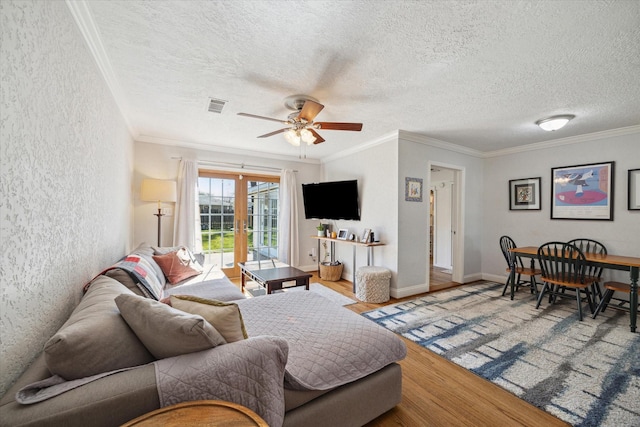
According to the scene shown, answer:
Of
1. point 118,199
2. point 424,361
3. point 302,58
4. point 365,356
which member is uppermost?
point 302,58

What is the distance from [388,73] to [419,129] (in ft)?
5.67

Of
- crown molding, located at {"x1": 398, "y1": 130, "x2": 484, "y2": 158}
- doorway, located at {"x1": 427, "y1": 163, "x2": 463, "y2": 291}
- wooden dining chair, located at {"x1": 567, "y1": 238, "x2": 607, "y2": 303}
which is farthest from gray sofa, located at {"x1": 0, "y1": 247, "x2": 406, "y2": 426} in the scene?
doorway, located at {"x1": 427, "y1": 163, "x2": 463, "y2": 291}

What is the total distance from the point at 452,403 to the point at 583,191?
13.0 ft

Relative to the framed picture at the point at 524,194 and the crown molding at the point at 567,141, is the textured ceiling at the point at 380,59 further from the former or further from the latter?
the framed picture at the point at 524,194

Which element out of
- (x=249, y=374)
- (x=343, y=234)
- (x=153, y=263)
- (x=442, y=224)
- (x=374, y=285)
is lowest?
(x=374, y=285)

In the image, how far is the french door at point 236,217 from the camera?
478cm

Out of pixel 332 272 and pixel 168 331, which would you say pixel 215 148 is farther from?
pixel 168 331

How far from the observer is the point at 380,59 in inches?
78.0

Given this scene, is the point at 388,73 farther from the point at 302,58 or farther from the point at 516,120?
the point at 516,120

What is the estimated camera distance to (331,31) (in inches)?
66.1

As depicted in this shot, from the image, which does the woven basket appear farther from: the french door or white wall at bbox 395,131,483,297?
white wall at bbox 395,131,483,297

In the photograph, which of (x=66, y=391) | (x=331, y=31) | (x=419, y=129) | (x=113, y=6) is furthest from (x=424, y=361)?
(x=113, y=6)

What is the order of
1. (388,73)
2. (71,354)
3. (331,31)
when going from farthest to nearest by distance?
(388,73) → (331,31) → (71,354)

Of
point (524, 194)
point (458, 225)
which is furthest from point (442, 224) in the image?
point (524, 194)
